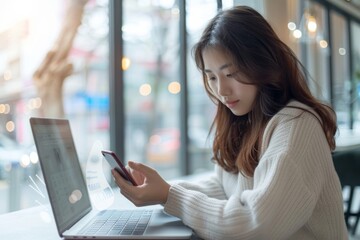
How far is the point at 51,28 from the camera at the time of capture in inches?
→ 79.1

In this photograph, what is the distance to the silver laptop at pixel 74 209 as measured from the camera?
0.78 metres

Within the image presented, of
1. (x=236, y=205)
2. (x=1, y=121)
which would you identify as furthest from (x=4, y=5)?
(x=236, y=205)

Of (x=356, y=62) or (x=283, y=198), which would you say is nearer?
(x=283, y=198)

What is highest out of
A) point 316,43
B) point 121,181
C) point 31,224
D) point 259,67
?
point 316,43

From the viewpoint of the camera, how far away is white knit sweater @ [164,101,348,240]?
2.39 ft

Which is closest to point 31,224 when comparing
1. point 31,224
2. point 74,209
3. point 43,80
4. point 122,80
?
point 31,224

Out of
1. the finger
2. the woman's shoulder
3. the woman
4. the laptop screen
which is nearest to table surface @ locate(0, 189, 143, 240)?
the laptop screen

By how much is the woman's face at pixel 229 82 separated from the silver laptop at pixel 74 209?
1.10ft

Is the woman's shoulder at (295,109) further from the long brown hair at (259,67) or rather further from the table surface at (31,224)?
the table surface at (31,224)

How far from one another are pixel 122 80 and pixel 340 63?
3807mm

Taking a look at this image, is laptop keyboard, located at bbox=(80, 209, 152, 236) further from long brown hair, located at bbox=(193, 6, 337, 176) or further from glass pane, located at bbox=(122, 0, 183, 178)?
glass pane, located at bbox=(122, 0, 183, 178)

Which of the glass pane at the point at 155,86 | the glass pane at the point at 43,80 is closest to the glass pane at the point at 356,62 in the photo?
the glass pane at the point at 155,86

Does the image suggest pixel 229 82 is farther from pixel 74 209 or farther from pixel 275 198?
pixel 74 209

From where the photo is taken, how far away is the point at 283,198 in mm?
731
